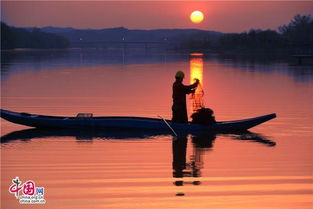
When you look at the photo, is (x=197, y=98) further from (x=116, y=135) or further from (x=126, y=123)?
(x=116, y=135)

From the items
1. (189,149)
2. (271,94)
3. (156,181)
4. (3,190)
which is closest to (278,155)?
(189,149)

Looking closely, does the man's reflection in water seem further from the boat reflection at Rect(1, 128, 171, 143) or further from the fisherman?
the boat reflection at Rect(1, 128, 171, 143)

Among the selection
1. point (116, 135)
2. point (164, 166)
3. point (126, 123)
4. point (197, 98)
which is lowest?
point (164, 166)

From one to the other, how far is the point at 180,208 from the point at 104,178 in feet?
8.14

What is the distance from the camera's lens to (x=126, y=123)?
660 inches

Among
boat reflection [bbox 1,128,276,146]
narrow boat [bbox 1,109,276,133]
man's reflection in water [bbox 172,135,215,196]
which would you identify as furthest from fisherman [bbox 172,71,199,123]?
man's reflection in water [bbox 172,135,215,196]

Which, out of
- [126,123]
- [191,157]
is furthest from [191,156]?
[126,123]

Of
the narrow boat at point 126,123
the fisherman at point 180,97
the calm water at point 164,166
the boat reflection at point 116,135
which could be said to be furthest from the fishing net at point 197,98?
the calm water at point 164,166

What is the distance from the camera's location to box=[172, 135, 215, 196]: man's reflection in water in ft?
39.0

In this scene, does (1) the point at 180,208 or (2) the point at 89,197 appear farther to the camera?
(2) the point at 89,197

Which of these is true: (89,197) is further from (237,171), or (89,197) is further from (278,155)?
(278,155)

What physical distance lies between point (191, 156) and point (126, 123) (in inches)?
Answer: 132

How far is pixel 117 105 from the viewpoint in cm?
2500

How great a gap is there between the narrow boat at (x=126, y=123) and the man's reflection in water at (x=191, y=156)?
1.07ft
